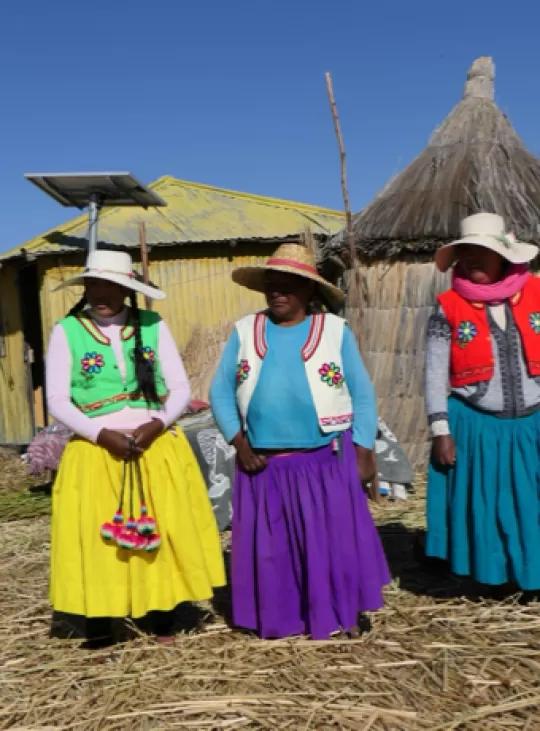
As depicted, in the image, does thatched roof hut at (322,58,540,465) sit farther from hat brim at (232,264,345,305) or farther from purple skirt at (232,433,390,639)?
purple skirt at (232,433,390,639)

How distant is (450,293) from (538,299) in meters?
0.42

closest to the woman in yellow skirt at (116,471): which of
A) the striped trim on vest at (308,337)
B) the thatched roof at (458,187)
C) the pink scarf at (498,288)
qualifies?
the striped trim on vest at (308,337)

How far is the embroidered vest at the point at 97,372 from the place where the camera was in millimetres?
3359

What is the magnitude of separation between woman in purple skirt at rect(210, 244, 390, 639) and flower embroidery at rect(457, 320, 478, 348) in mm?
580

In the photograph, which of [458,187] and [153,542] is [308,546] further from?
[458,187]

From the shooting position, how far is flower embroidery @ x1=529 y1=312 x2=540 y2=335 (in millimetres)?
3670

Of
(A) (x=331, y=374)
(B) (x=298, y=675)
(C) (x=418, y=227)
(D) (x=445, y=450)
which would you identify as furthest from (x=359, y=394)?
(C) (x=418, y=227)

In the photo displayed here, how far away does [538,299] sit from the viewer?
3.74 metres

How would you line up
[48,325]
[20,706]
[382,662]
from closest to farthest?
[20,706] < [382,662] < [48,325]

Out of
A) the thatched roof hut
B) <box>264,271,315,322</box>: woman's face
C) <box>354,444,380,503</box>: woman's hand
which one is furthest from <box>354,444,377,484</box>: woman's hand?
the thatched roof hut

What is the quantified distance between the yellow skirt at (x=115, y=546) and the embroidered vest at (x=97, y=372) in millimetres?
194

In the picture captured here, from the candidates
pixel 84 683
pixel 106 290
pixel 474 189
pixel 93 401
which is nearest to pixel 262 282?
pixel 106 290

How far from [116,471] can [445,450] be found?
1615 mm

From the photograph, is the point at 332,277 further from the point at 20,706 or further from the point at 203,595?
the point at 20,706
